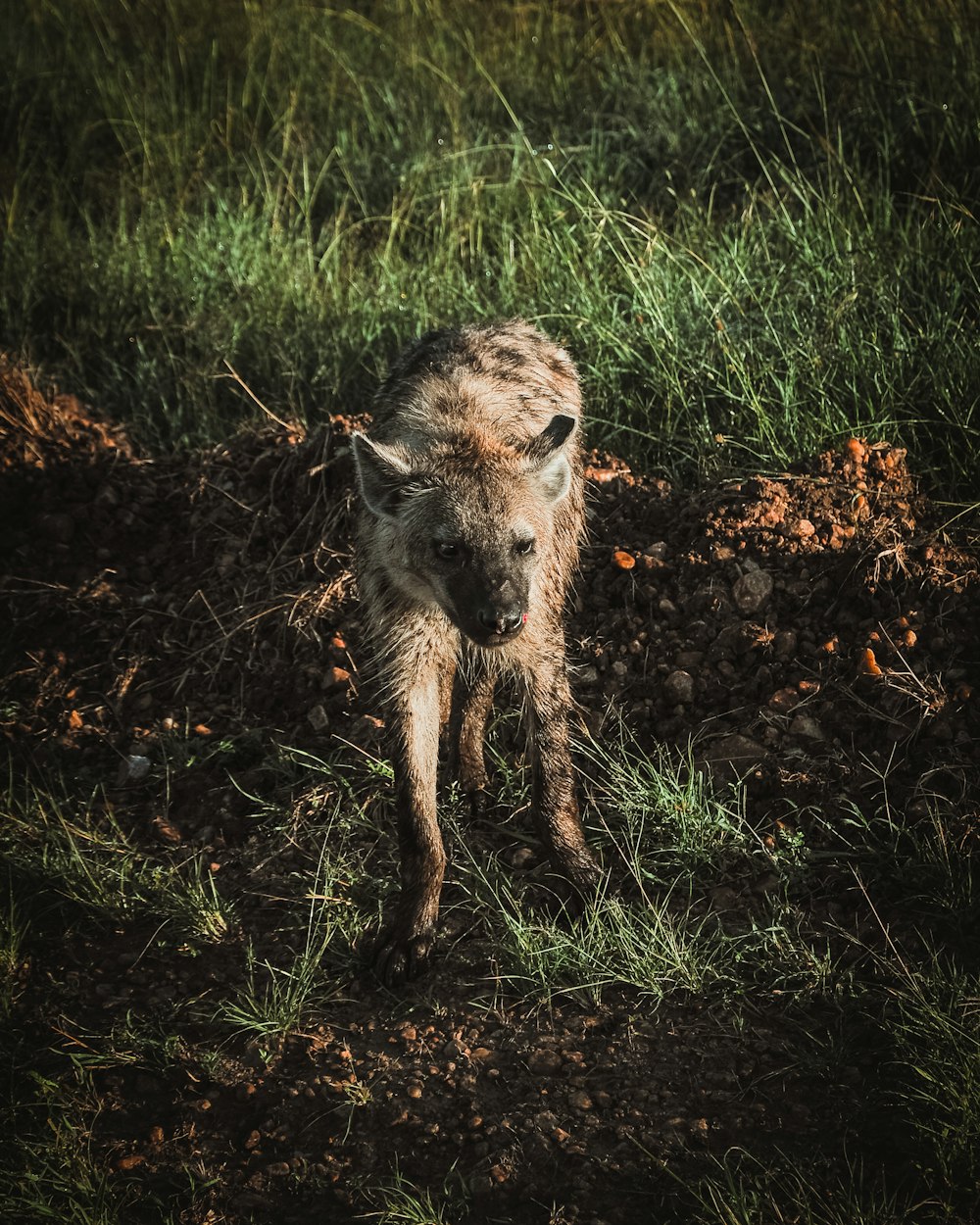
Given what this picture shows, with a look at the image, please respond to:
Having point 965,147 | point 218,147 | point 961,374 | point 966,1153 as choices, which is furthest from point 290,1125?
point 218,147

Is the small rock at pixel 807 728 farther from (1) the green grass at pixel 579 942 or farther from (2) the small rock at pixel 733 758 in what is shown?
(1) the green grass at pixel 579 942

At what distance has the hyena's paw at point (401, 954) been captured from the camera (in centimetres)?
305

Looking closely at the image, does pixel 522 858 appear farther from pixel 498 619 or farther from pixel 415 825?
pixel 498 619

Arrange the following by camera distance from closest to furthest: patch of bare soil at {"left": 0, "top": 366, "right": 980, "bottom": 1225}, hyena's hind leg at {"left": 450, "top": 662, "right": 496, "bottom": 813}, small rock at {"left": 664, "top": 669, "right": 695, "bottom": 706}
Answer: patch of bare soil at {"left": 0, "top": 366, "right": 980, "bottom": 1225}, small rock at {"left": 664, "top": 669, "right": 695, "bottom": 706}, hyena's hind leg at {"left": 450, "top": 662, "right": 496, "bottom": 813}

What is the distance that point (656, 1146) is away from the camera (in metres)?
2.50

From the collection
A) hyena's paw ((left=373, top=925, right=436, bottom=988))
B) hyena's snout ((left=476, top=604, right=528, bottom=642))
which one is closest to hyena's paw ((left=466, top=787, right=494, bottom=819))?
hyena's paw ((left=373, top=925, right=436, bottom=988))

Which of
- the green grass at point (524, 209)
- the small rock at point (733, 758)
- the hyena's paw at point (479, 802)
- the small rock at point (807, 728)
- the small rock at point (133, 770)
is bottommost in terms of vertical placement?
the small rock at point (133, 770)

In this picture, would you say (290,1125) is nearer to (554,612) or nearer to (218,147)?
(554,612)

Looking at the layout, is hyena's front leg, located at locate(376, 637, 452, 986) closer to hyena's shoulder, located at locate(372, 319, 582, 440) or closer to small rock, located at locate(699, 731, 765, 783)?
hyena's shoulder, located at locate(372, 319, 582, 440)

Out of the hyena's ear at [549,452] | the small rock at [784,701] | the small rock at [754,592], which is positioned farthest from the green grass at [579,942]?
the hyena's ear at [549,452]

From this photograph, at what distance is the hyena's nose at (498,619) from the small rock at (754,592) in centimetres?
101

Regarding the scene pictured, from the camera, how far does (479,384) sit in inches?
141

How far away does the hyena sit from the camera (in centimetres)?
307

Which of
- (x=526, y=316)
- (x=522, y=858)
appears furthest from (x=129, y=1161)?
(x=526, y=316)
